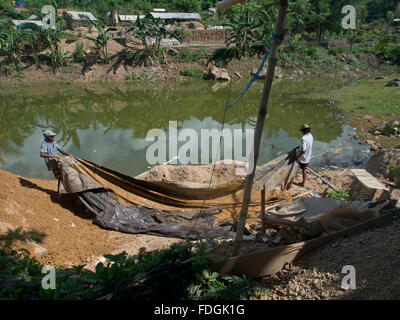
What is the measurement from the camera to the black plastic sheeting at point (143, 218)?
144 inches

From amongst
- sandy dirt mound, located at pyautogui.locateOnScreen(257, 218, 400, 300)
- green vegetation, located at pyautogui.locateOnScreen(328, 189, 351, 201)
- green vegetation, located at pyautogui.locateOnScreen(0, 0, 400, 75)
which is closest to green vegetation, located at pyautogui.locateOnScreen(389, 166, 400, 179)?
green vegetation, located at pyautogui.locateOnScreen(328, 189, 351, 201)

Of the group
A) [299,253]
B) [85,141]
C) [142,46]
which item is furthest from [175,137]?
[142,46]

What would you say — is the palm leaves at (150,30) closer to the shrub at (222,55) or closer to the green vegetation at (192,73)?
the green vegetation at (192,73)

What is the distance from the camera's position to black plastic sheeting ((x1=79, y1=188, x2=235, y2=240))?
366cm

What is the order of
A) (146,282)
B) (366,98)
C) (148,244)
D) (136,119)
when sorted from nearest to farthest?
(146,282) → (148,244) → (136,119) → (366,98)

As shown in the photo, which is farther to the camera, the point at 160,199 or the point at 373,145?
the point at 373,145

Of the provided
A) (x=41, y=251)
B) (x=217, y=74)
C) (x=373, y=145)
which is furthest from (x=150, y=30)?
(x=41, y=251)

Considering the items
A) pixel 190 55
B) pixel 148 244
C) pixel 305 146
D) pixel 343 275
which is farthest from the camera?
pixel 190 55

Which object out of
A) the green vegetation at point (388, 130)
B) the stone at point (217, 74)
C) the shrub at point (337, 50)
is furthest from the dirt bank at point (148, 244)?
the shrub at point (337, 50)

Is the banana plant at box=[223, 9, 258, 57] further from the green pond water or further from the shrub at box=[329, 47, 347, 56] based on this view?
the shrub at box=[329, 47, 347, 56]

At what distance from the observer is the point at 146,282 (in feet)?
5.85

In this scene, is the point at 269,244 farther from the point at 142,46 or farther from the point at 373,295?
the point at 142,46

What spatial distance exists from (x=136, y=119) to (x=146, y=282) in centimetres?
878

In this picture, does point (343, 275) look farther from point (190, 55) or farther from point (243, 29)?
point (190, 55)
